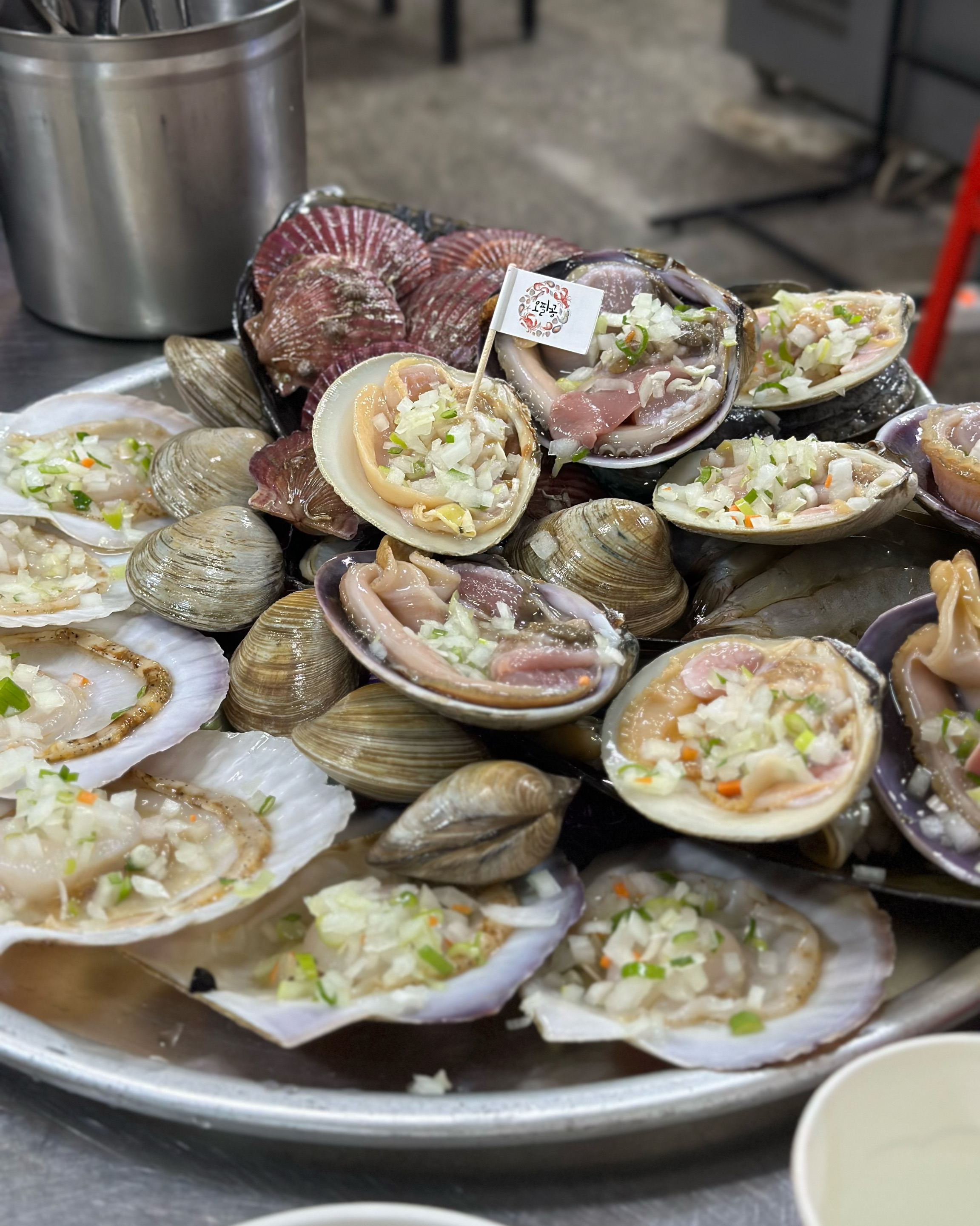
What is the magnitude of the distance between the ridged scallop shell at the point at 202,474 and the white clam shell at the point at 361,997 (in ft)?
1.89

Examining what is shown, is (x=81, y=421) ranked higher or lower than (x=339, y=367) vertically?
lower

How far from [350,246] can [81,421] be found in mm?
497

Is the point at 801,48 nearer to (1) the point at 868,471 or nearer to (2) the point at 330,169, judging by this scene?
(2) the point at 330,169

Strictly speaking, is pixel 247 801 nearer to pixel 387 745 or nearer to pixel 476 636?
pixel 387 745

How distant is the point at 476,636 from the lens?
3.90ft

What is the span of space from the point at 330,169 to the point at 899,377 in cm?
439

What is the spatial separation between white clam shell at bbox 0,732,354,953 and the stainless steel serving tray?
A: 7 centimetres

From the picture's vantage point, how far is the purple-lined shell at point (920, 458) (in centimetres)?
130

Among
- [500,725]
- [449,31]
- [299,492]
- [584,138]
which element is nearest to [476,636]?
[500,725]

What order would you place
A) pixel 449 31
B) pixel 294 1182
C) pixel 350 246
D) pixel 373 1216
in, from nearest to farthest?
pixel 373 1216, pixel 294 1182, pixel 350 246, pixel 449 31

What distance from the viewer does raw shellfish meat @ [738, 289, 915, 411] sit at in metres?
1.48

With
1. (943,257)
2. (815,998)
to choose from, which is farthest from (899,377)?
(943,257)

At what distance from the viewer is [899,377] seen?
5.16 feet

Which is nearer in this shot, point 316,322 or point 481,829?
point 481,829
